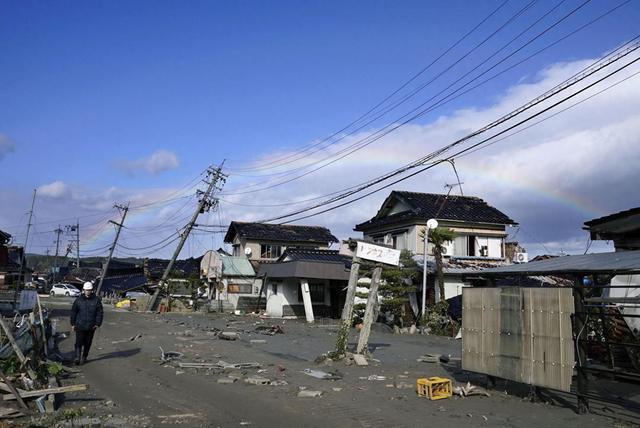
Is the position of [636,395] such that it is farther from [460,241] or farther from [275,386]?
[460,241]

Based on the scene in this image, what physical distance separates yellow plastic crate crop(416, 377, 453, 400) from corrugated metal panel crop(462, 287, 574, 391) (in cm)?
83

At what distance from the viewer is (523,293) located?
368 inches

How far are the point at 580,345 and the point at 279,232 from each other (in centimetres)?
4182

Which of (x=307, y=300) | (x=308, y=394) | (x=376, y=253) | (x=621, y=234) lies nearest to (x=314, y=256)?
(x=307, y=300)

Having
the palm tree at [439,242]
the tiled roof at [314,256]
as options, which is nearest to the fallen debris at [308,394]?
the palm tree at [439,242]

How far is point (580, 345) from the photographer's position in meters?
8.56

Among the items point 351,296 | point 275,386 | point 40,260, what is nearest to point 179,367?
point 275,386

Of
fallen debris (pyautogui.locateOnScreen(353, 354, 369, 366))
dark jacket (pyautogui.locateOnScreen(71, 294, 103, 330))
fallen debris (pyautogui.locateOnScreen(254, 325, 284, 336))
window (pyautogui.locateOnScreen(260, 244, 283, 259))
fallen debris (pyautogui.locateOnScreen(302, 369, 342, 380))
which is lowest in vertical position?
fallen debris (pyautogui.locateOnScreen(302, 369, 342, 380))

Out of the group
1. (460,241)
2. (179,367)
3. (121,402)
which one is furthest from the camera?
(460,241)

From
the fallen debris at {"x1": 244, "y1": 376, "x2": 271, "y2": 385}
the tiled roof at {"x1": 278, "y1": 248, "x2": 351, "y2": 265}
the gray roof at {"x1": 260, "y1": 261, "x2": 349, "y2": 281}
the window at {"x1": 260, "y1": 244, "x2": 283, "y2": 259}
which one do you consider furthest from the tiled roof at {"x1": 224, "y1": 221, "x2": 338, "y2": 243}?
the fallen debris at {"x1": 244, "y1": 376, "x2": 271, "y2": 385}

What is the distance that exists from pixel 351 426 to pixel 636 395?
5.72 meters

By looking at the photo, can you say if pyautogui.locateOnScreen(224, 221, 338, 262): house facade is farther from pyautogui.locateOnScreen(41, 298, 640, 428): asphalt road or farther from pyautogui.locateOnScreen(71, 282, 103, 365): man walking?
pyautogui.locateOnScreen(71, 282, 103, 365): man walking

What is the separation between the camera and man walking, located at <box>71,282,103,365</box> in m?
12.9

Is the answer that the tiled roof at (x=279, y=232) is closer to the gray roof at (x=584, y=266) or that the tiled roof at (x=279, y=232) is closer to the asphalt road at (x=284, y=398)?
the asphalt road at (x=284, y=398)
